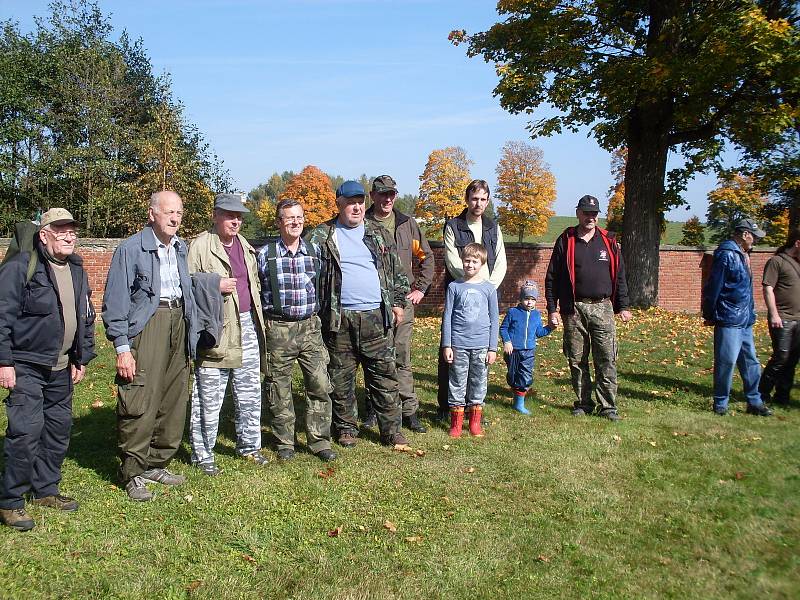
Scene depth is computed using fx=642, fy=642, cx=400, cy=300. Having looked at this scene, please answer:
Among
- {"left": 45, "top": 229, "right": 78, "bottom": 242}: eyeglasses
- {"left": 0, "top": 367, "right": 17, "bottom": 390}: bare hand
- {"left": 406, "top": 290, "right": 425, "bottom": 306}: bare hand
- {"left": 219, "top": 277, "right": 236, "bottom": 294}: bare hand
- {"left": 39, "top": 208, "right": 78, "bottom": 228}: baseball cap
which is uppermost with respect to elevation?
{"left": 39, "top": 208, "right": 78, "bottom": 228}: baseball cap

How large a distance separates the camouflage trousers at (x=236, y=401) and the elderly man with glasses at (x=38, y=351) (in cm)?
106

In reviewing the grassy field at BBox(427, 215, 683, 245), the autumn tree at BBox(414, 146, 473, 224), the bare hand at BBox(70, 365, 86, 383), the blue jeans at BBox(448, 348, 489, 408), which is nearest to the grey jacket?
the bare hand at BBox(70, 365, 86, 383)

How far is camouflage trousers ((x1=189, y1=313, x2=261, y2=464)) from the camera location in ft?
17.6

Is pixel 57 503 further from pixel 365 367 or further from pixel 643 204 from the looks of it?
pixel 643 204

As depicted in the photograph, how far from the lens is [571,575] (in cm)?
386

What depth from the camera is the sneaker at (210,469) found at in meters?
5.34

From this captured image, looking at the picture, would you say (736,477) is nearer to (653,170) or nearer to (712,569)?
(712,569)

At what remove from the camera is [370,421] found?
266 inches

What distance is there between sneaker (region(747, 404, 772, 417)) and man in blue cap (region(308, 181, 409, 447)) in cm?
431

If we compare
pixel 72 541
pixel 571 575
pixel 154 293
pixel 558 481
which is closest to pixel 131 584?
pixel 72 541

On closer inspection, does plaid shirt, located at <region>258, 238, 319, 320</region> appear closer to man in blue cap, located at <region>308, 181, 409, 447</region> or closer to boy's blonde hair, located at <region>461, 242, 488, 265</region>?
man in blue cap, located at <region>308, 181, 409, 447</region>

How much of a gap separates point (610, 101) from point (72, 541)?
16130mm

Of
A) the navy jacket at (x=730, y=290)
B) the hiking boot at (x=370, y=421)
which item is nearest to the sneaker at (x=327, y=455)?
the hiking boot at (x=370, y=421)

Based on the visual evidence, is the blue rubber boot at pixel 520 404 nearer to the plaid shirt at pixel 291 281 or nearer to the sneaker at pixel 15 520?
the plaid shirt at pixel 291 281
